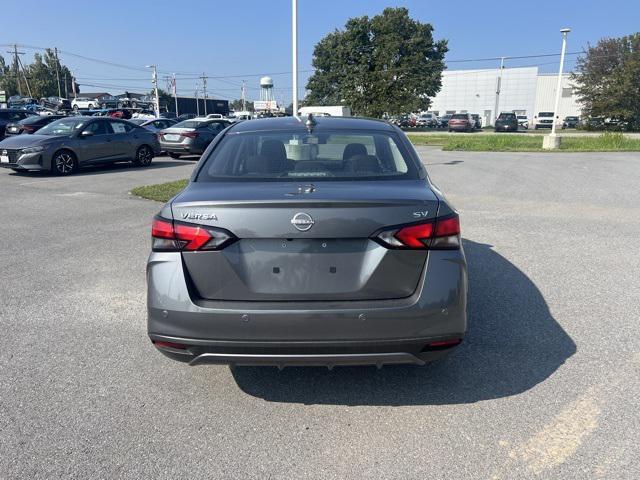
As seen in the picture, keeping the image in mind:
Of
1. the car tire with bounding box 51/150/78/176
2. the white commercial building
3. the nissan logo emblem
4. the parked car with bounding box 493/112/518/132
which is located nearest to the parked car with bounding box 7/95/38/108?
the car tire with bounding box 51/150/78/176

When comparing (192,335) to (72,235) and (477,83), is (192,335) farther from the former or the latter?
(477,83)

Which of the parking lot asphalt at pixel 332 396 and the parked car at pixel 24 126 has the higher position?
the parked car at pixel 24 126

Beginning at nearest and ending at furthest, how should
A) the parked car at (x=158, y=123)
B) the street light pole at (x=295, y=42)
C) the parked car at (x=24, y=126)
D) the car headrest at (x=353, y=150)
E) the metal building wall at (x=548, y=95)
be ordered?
1. the car headrest at (x=353, y=150)
2. the street light pole at (x=295, y=42)
3. the parked car at (x=24, y=126)
4. the parked car at (x=158, y=123)
5. the metal building wall at (x=548, y=95)

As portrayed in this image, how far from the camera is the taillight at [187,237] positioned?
2.69m

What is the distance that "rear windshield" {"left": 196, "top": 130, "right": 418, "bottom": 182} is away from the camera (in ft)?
10.7

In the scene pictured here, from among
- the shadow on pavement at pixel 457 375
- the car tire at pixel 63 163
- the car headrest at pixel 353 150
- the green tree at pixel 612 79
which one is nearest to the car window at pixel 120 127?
the car tire at pixel 63 163

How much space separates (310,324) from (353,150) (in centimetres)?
148

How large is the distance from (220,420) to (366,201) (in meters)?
1.48

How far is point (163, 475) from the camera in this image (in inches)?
97.6

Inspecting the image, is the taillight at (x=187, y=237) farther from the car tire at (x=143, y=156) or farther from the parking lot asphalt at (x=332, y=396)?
the car tire at (x=143, y=156)

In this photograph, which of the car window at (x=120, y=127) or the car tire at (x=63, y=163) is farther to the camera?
the car window at (x=120, y=127)

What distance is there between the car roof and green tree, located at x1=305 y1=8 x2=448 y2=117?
51.1 meters

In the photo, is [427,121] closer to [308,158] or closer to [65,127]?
[65,127]

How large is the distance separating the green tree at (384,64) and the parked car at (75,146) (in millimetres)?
40786
